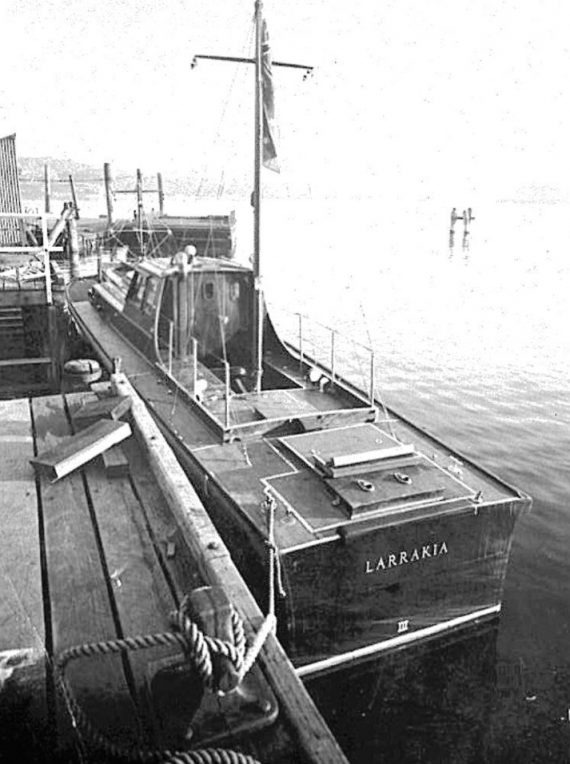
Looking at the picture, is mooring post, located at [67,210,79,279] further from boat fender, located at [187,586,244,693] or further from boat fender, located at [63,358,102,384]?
boat fender, located at [187,586,244,693]

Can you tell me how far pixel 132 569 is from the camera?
183 inches

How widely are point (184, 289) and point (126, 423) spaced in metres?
6.62

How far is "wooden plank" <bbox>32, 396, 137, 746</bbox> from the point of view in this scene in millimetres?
3459

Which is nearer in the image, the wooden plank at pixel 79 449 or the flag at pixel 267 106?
the wooden plank at pixel 79 449

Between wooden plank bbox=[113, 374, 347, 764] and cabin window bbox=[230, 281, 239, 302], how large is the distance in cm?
716

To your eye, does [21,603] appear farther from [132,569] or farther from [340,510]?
[340,510]

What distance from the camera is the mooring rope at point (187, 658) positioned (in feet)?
9.54

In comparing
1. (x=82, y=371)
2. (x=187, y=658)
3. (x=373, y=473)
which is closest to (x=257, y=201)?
(x=82, y=371)

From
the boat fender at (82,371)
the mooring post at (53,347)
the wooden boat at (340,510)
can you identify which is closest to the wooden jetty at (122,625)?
the wooden boat at (340,510)

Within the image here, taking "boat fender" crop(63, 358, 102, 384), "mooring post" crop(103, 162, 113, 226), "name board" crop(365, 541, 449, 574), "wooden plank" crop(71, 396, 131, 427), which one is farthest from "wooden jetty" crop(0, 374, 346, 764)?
"mooring post" crop(103, 162, 113, 226)

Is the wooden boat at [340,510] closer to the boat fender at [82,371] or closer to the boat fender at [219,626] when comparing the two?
the boat fender at [82,371]

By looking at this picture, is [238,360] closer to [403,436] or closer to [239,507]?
A: [403,436]

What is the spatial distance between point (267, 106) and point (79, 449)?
797 centimetres

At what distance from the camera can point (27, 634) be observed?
3.93 m
